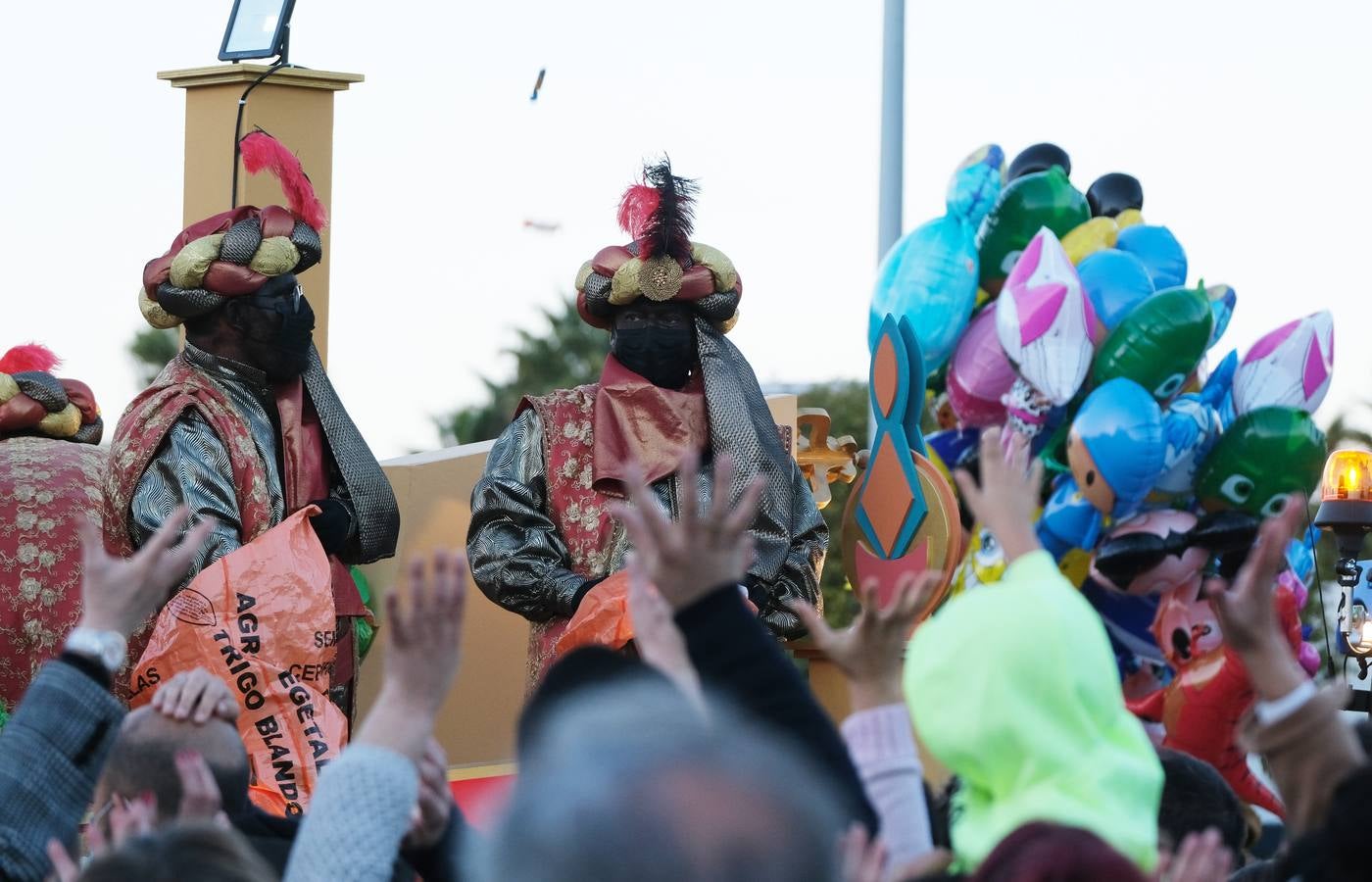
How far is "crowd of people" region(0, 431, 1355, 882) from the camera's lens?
1109mm

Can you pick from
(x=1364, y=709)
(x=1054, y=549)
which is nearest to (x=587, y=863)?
(x=1054, y=549)

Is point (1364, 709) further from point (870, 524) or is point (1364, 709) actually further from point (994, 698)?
point (994, 698)

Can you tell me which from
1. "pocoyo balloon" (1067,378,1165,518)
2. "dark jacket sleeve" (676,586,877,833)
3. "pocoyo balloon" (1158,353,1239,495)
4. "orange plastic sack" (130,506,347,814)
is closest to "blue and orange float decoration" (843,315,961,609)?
"pocoyo balloon" (1067,378,1165,518)

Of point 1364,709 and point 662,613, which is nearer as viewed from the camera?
point 662,613

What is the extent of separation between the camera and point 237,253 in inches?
177

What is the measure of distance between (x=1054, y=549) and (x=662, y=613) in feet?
9.12

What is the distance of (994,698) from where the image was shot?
1.63 m

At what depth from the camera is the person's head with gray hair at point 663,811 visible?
1.05m

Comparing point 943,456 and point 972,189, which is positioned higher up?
point 972,189

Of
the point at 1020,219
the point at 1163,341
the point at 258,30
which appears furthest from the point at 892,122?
the point at 1163,341

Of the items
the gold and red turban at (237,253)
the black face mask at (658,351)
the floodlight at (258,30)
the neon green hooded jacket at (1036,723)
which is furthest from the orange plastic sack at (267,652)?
the neon green hooded jacket at (1036,723)

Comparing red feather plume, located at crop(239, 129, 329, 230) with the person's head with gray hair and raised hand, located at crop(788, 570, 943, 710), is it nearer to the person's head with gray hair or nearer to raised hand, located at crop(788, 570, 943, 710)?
raised hand, located at crop(788, 570, 943, 710)

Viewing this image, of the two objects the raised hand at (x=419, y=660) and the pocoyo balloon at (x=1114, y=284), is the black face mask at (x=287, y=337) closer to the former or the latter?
the pocoyo balloon at (x=1114, y=284)

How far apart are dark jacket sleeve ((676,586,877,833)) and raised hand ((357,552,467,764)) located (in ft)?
0.71
